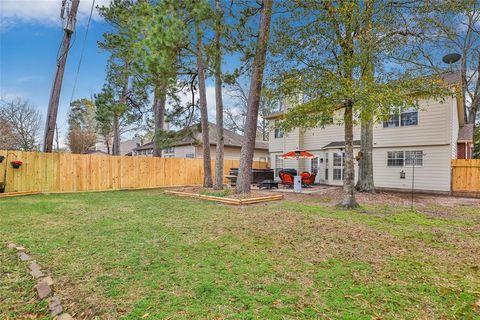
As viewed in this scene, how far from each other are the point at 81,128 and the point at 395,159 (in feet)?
98.0

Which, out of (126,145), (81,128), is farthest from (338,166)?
(126,145)

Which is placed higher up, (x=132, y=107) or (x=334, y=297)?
(x=132, y=107)

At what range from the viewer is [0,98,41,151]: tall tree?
20.9 metres

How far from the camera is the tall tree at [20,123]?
68.4 feet

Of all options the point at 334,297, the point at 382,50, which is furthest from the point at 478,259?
the point at 382,50

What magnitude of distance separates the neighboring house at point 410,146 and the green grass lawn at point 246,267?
686cm

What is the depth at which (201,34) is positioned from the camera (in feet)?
33.6

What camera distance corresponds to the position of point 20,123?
22438 mm

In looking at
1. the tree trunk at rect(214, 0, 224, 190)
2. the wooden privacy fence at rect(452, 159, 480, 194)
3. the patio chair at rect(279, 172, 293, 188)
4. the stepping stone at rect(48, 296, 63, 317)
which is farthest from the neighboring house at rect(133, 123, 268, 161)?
the stepping stone at rect(48, 296, 63, 317)

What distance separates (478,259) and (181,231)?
177 inches

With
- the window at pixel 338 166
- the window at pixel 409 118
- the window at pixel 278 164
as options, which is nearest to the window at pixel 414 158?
the window at pixel 409 118

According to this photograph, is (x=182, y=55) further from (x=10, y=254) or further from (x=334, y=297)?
(x=334, y=297)

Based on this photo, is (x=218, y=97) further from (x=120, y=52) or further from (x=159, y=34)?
(x=120, y=52)

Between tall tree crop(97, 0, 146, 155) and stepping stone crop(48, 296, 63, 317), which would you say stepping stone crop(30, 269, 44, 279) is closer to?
stepping stone crop(48, 296, 63, 317)
